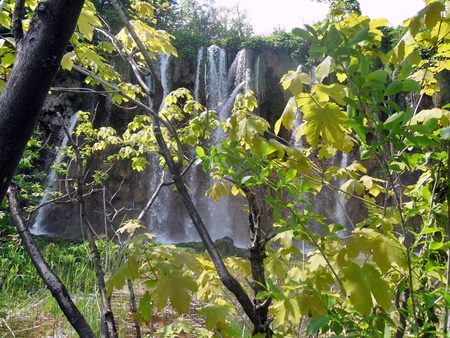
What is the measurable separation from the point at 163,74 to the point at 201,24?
45.5 feet

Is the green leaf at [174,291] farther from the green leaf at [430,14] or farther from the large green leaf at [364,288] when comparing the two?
the green leaf at [430,14]

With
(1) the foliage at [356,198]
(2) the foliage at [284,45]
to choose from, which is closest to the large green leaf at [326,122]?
(1) the foliage at [356,198]

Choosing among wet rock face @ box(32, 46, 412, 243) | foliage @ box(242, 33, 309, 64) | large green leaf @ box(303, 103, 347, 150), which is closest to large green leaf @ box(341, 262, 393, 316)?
large green leaf @ box(303, 103, 347, 150)

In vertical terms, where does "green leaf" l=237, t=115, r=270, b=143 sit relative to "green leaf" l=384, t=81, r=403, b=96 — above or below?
below

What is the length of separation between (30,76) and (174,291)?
0.69 m

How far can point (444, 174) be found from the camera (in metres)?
1.12

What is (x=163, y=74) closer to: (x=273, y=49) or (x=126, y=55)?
(x=273, y=49)

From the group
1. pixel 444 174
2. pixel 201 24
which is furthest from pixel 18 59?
pixel 201 24

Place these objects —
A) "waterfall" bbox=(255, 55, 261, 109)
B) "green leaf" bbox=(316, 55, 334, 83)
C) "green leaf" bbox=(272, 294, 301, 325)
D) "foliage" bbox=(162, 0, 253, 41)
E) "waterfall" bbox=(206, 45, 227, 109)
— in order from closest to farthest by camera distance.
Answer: "green leaf" bbox=(316, 55, 334, 83)
"green leaf" bbox=(272, 294, 301, 325)
"waterfall" bbox=(206, 45, 227, 109)
"waterfall" bbox=(255, 55, 261, 109)
"foliage" bbox=(162, 0, 253, 41)

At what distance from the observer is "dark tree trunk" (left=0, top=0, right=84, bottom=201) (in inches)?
21.8

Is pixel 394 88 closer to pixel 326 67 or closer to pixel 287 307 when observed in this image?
pixel 326 67

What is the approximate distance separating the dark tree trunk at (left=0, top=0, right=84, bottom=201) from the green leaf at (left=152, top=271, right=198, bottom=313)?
583 millimetres

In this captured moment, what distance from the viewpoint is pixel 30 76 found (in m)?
0.57

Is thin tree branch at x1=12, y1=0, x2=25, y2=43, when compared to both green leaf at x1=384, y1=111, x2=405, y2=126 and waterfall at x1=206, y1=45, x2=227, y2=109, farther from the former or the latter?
waterfall at x1=206, y1=45, x2=227, y2=109
